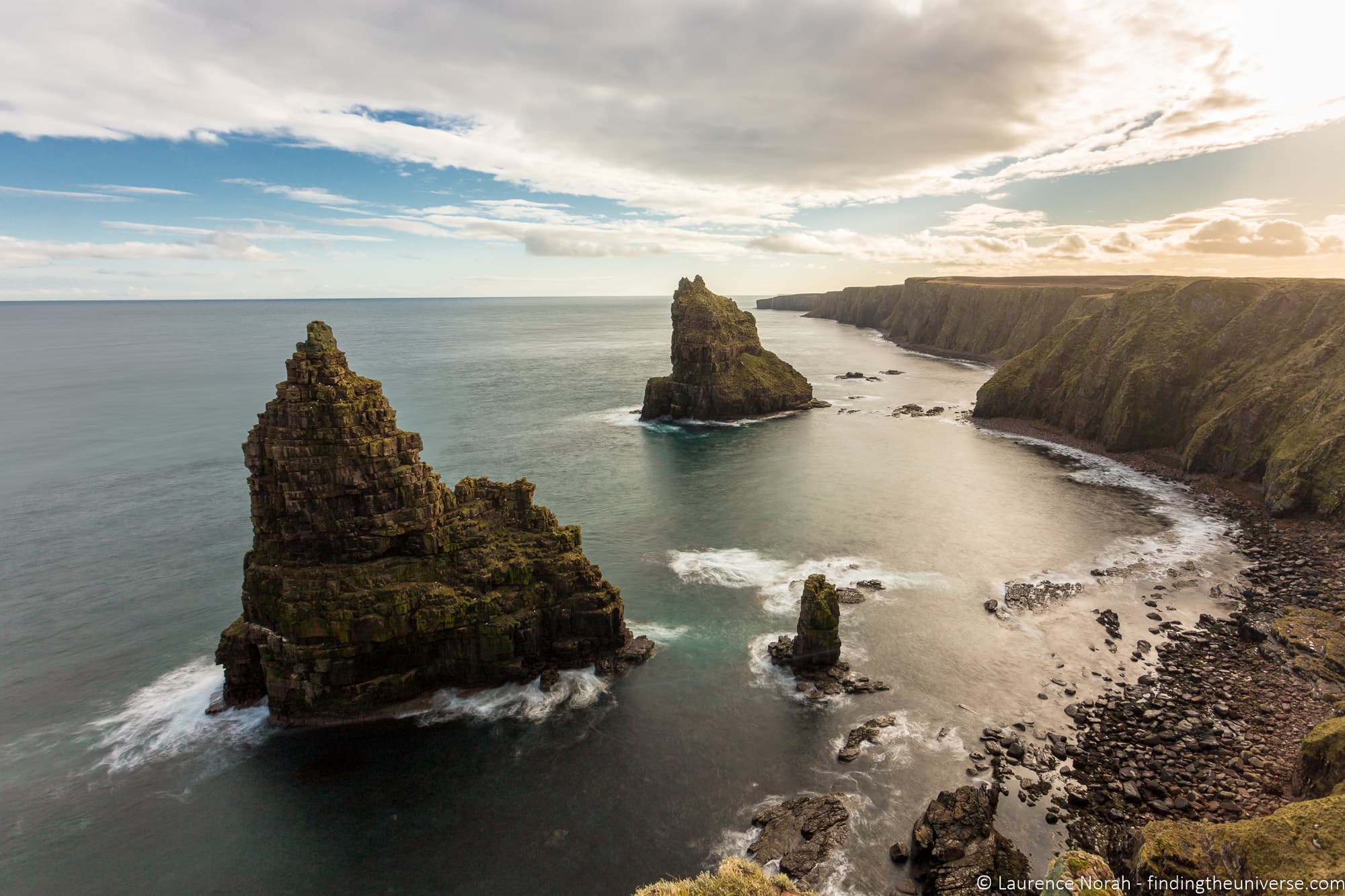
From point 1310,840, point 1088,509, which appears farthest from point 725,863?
point 1088,509

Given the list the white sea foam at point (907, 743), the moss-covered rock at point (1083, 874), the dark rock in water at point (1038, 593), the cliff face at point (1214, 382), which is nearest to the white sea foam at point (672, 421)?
the cliff face at point (1214, 382)

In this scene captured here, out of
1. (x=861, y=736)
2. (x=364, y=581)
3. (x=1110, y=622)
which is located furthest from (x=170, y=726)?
(x=1110, y=622)

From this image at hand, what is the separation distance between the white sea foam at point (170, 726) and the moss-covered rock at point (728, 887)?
32617 millimetres

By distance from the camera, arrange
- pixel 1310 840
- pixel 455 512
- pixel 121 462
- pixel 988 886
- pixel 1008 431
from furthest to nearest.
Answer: pixel 1008 431
pixel 121 462
pixel 455 512
pixel 988 886
pixel 1310 840

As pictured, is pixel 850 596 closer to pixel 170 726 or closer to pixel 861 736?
pixel 861 736

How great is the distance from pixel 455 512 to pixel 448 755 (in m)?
17.0

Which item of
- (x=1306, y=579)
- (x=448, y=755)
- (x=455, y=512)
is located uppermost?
(x=455, y=512)

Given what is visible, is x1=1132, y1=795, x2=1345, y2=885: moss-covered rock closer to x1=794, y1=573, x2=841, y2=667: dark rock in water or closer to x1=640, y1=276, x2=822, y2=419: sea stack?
x1=794, y1=573, x2=841, y2=667: dark rock in water

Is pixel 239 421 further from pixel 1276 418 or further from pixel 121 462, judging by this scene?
pixel 1276 418

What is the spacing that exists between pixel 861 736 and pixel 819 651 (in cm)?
791

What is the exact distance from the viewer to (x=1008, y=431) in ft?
389

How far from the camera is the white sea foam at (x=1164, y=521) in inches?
2525

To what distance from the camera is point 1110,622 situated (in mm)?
52125

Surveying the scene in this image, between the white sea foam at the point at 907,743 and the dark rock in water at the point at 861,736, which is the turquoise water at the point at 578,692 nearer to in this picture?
the white sea foam at the point at 907,743
